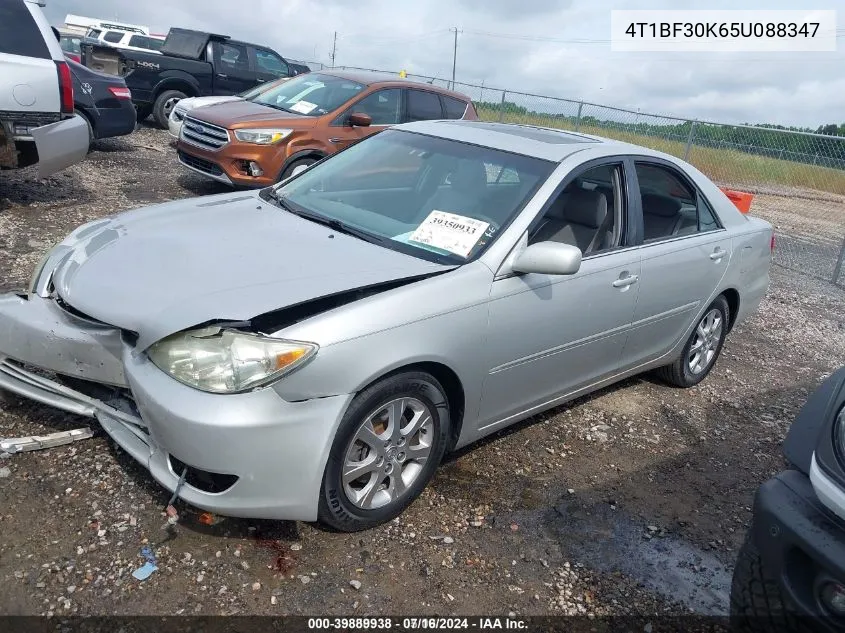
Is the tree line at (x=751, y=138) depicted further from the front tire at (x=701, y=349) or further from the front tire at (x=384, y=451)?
the front tire at (x=384, y=451)

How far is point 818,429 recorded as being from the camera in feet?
7.25

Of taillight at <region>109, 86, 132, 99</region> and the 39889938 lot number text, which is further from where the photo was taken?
taillight at <region>109, 86, 132, 99</region>

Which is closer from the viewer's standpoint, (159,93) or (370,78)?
(370,78)

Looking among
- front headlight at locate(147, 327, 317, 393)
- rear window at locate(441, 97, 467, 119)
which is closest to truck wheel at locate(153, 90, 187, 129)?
rear window at locate(441, 97, 467, 119)

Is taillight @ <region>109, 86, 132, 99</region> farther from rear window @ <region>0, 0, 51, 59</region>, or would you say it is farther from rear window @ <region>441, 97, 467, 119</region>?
rear window @ <region>441, 97, 467, 119</region>

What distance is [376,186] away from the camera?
3.89m

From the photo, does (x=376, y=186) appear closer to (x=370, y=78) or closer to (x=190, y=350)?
(x=190, y=350)

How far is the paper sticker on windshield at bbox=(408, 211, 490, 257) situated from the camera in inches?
129

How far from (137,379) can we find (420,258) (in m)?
1.29

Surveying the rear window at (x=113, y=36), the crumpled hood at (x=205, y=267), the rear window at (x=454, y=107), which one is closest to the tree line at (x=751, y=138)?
the rear window at (x=454, y=107)

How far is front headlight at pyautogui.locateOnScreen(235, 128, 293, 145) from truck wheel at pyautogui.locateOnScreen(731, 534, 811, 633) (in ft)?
23.0

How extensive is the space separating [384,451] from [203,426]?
30.9 inches

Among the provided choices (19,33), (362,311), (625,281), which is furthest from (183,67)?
(362,311)

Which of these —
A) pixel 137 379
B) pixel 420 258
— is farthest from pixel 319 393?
pixel 420 258
